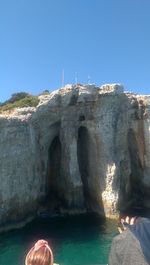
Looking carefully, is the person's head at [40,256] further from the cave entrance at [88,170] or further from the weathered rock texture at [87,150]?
the cave entrance at [88,170]

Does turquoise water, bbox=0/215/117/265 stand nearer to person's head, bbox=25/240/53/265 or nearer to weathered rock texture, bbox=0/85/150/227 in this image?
weathered rock texture, bbox=0/85/150/227

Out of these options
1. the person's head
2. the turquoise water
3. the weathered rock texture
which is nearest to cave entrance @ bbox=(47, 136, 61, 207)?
the weathered rock texture

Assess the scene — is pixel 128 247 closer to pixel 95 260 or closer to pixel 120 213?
pixel 95 260

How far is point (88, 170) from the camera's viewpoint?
32.5 m

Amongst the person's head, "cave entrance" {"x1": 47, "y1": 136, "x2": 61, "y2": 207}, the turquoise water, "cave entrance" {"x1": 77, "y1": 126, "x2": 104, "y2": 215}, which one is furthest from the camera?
"cave entrance" {"x1": 47, "y1": 136, "x2": 61, "y2": 207}

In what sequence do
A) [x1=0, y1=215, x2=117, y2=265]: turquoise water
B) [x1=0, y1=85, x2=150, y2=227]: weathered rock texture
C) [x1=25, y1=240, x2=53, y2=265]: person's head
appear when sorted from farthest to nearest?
[x1=0, y1=85, x2=150, y2=227]: weathered rock texture
[x1=0, y1=215, x2=117, y2=265]: turquoise water
[x1=25, y1=240, x2=53, y2=265]: person's head

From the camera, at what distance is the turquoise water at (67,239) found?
2059 centimetres

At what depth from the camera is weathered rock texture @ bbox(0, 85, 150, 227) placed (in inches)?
1158

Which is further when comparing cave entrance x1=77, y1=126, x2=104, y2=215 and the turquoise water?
cave entrance x1=77, y1=126, x2=104, y2=215

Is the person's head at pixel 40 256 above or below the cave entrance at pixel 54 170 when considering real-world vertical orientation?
below

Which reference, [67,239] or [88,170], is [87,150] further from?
[67,239]

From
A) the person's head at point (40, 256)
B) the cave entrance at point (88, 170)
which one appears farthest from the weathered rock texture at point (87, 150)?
the person's head at point (40, 256)

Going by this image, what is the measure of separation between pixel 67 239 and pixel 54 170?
33.7ft

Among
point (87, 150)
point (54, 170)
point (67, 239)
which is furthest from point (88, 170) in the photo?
point (67, 239)
